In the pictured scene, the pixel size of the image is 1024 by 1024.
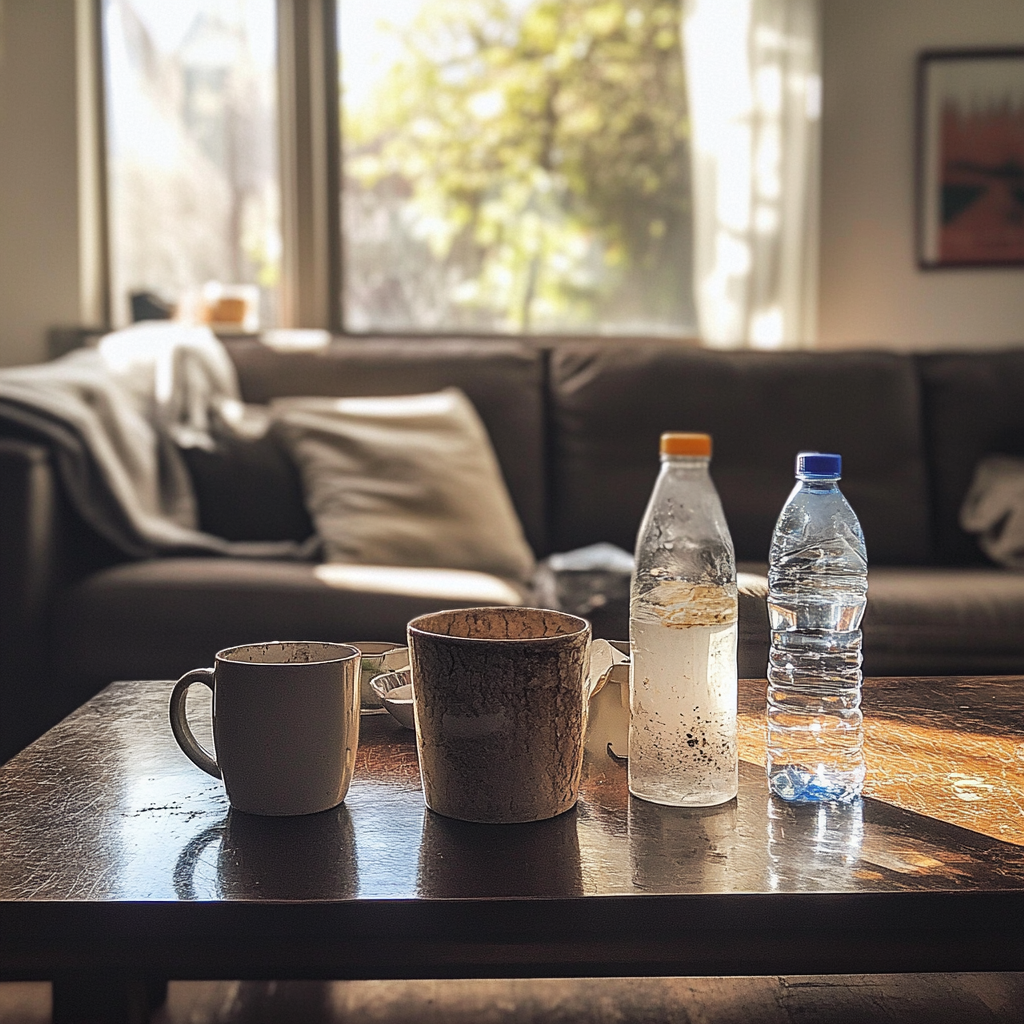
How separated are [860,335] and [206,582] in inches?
89.1

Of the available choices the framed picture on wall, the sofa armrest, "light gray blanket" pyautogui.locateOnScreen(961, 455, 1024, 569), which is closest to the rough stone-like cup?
the sofa armrest

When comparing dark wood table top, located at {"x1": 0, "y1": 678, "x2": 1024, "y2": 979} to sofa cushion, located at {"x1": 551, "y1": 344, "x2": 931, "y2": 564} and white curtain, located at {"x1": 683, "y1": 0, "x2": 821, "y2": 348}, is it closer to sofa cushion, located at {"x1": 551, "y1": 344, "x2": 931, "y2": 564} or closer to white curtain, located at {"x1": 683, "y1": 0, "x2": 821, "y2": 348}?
sofa cushion, located at {"x1": 551, "y1": 344, "x2": 931, "y2": 564}

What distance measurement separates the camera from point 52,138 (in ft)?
9.84

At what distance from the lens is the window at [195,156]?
10.4 ft

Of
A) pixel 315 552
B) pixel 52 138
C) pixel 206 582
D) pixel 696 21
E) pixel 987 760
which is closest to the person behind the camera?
pixel 987 760

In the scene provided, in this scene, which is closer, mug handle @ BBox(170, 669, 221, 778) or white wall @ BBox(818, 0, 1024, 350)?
mug handle @ BBox(170, 669, 221, 778)

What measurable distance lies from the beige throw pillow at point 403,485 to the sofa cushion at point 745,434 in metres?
0.24

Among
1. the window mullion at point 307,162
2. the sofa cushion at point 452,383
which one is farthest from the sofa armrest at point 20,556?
the window mullion at point 307,162

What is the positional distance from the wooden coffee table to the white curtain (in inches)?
102

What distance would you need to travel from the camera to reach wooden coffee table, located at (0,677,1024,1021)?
22.0 inches

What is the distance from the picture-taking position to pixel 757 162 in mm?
3170

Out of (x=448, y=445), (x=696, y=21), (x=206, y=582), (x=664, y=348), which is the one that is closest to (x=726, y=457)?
(x=664, y=348)

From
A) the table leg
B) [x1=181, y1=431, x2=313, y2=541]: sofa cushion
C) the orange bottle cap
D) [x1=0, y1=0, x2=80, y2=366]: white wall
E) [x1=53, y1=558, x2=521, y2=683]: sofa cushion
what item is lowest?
the table leg

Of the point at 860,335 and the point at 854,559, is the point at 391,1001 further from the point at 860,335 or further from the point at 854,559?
the point at 860,335
